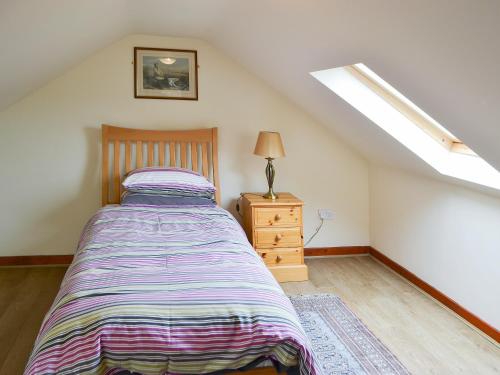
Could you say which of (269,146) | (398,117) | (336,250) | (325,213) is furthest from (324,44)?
(336,250)

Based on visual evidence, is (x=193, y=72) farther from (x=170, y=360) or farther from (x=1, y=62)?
(x=170, y=360)

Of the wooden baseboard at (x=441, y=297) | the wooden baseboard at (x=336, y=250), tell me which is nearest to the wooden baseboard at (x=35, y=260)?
the wooden baseboard at (x=336, y=250)

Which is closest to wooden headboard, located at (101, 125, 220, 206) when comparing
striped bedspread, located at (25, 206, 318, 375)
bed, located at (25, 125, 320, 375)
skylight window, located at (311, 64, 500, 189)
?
skylight window, located at (311, 64, 500, 189)

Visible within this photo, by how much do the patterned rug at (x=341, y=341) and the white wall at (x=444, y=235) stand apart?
0.71 metres

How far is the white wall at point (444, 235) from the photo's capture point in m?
2.61

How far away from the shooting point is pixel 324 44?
231 centimetres

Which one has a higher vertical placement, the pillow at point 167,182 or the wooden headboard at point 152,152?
the wooden headboard at point 152,152

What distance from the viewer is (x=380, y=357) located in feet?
7.79

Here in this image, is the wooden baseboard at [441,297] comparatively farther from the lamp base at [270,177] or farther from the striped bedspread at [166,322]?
the striped bedspread at [166,322]

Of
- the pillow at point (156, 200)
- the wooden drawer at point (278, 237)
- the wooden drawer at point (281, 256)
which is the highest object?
the pillow at point (156, 200)

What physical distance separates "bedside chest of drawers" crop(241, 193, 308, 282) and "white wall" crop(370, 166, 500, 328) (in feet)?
2.77

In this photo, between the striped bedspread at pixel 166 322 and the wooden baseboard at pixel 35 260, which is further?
the wooden baseboard at pixel 35 260

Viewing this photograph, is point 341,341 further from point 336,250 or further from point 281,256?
point 336,250

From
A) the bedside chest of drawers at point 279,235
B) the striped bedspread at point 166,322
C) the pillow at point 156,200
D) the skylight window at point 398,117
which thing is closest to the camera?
the striped bedspread at point 166,322
